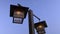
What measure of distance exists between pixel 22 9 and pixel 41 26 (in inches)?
29.0

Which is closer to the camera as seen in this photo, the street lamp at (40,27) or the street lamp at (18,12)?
the street lamp at (18,12)

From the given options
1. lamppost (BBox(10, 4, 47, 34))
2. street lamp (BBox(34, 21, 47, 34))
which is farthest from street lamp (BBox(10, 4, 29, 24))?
street lamp (BBox(34, 21, 47, 34))

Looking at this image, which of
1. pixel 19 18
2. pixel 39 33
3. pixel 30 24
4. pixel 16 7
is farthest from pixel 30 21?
pixel 39 33

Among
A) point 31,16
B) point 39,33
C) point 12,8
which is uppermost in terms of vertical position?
point 12,8

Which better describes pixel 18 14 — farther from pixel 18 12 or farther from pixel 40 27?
pixel 40 27

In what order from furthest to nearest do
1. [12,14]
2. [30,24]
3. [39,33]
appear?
[39,33] → [12,14] → [30,24]

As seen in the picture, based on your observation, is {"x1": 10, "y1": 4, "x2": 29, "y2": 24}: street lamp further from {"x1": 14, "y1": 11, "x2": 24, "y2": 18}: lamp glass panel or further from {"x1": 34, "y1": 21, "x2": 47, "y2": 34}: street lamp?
{"x1": 34, "y1": 21, "x2": 47, "y2": 34}: street lamp

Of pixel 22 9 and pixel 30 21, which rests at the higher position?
pixel 22 9

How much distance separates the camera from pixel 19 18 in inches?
93.6

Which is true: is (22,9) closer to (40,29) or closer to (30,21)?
(30,21)

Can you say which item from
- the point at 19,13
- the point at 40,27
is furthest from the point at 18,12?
the point at 40,27

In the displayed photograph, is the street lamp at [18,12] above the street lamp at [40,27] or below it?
above

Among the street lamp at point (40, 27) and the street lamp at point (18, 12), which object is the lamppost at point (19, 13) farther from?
the street lamp at point (40, 27)

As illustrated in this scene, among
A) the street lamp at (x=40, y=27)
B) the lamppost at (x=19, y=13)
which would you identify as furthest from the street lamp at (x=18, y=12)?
the street lamp at (x=40, y=27)
